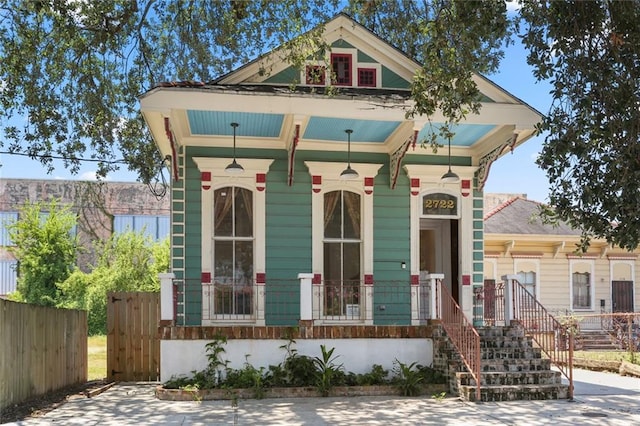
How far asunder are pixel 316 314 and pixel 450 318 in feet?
8.28

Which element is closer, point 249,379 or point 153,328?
point 249,379

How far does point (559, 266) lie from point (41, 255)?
20111 millimetres

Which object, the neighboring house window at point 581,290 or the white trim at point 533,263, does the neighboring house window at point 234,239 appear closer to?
the white trim at point 533,263

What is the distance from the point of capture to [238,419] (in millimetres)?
9844

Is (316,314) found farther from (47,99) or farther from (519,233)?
(519,233)

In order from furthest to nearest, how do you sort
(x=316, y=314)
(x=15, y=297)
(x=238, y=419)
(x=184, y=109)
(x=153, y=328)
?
(x=15, y=297), (x=153, y=328), (x=316, y=314), (x=184, y=109), (x=238, y=419)

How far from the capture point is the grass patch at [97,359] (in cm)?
1704

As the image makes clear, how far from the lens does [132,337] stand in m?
14.8

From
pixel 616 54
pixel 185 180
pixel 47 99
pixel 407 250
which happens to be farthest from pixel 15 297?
pixel 616 54

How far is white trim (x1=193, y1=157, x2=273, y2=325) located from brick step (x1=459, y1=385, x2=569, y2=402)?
163 inches

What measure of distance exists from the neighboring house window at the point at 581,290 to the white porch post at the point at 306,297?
53.7 ft

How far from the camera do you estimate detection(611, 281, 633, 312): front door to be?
86.1 ft

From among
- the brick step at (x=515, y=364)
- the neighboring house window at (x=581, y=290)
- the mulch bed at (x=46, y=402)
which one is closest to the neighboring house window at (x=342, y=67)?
the brick step at (x=515, y=364)

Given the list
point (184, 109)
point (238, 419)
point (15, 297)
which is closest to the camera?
point (238, 419)
